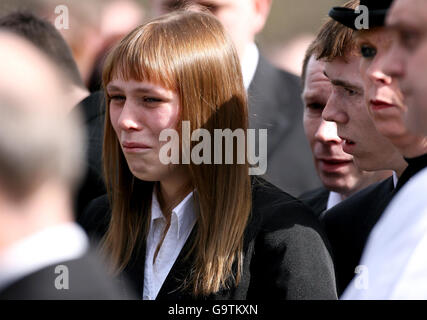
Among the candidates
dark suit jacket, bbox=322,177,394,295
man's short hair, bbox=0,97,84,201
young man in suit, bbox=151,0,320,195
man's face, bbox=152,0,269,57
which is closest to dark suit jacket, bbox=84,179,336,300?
dark suit jacket, bbox=322,177,394,295

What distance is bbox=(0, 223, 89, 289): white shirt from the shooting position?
4.86 ft

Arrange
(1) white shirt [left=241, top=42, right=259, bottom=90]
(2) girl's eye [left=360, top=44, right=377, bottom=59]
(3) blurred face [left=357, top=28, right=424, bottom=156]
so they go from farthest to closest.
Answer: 1. (1) white shirt [left=241, top=42, right=259, bottom=90]
2. (2) girl's eye [left=360, top=44, right=377, bottom=59]
3. (3) blurred face [left=357, top=28, right=424, bottom=156]

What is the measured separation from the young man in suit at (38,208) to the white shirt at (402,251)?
515 mm

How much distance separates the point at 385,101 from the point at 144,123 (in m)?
0.84

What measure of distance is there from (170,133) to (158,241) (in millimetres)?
374

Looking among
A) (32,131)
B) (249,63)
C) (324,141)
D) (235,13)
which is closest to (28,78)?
(32,131)

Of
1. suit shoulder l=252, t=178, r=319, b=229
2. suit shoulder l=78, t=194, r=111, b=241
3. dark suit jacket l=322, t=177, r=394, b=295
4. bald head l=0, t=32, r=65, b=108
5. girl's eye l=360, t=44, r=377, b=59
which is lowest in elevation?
suit shoulder l=78, t=194, r=111, b=241

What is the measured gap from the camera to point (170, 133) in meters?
2.68

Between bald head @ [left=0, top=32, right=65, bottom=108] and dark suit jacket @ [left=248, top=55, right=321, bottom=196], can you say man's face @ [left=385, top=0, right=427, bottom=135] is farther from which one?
dark suit jacket @ [left=248, top=55, right=321, bottom=196]

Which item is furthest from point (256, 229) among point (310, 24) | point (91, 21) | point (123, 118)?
point (310, 24)

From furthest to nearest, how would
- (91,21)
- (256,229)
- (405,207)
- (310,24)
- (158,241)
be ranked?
(310,24), (91,21), (158,241), (256,229), (405,207)

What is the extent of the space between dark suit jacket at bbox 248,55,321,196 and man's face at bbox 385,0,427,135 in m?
1.72

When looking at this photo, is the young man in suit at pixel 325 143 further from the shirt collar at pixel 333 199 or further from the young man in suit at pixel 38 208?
the young man in suit at pixel 38 208

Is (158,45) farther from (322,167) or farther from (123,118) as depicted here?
(322,167)
